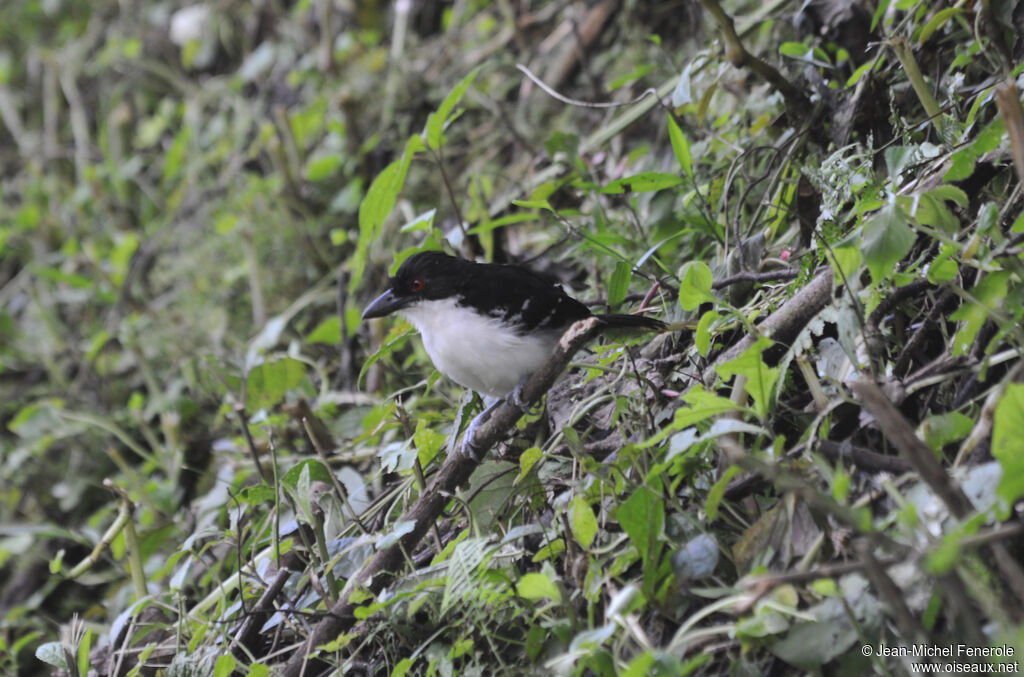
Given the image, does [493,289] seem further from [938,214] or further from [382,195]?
[938,214]

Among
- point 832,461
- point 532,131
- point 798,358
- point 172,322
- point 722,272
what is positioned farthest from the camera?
point 172,322

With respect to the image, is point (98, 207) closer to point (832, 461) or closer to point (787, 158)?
point (787, 158)

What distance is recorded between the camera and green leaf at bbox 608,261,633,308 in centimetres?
225

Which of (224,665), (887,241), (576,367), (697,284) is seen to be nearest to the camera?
(887,241)

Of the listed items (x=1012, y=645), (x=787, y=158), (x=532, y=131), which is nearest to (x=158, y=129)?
(x=532, y=131)

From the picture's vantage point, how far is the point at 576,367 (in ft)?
7.97

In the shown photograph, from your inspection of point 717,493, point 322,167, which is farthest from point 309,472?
point 322,167

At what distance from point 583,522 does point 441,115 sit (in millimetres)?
1323

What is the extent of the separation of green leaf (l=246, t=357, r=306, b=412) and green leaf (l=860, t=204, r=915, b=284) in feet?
6.90

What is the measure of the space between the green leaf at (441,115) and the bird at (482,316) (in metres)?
0.33

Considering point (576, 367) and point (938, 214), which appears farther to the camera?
point (576, 367)

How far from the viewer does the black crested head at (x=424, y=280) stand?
2.66 metres

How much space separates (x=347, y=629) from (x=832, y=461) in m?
1.10

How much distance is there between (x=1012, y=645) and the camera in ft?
3.89
